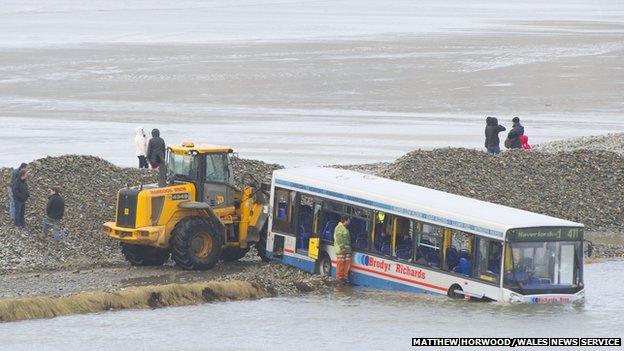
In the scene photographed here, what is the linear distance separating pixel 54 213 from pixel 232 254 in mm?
3893

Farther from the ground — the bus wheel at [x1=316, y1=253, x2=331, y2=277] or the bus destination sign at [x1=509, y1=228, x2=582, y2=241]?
the bus destination sign at [x1=509, y1=228, x2=582, y2=241]

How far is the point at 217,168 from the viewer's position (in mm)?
29312

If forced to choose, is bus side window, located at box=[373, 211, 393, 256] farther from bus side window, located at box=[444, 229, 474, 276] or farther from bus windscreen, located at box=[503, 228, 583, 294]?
bus windscreen, located at box=[503, 228, 583, 294]

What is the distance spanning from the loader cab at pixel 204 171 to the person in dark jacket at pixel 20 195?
332 cm

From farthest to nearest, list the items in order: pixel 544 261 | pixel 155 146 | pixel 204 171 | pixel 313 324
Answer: pixel 155 146 → pixel 204 171 → pixel 544 261 → pixel 313 324

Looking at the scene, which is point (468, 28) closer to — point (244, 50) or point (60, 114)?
point (244, 50)

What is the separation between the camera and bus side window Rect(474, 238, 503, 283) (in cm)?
2495

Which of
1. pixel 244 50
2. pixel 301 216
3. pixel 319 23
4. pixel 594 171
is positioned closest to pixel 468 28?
pixel 319 23

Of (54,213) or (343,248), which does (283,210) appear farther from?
(54,213)

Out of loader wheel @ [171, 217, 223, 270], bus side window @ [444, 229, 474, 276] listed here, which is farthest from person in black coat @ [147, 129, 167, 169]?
bus side window @ [444, 229, 474, 276]

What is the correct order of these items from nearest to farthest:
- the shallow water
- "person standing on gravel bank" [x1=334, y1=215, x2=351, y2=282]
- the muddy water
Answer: the muddy water → "person standing on gravel bank" [x1=334, y1=215, x2=351, y2=282] → the shallow water

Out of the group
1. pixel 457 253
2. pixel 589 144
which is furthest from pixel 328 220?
pixel 589 144

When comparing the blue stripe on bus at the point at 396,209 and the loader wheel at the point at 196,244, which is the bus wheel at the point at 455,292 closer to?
the blue stripe on bus at the point at 396,209

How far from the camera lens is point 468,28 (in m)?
111
